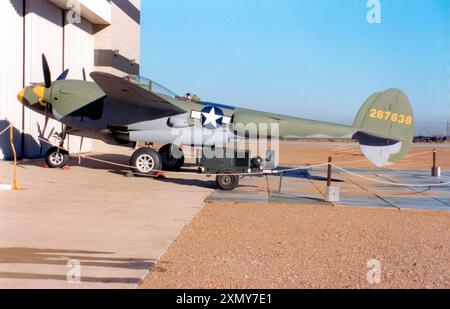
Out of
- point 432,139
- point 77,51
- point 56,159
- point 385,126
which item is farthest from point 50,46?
point 432,139

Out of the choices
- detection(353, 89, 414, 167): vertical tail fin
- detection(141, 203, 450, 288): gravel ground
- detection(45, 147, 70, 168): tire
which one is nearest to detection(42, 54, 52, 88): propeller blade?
detection(45, 147, 70, 168): tire

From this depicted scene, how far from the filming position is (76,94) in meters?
14.9

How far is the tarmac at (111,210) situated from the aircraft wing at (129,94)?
2.26 metres

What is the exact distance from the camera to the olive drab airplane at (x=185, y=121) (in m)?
14.2

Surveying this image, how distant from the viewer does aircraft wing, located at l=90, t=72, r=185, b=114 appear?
1304 cm

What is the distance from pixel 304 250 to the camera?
6.25m

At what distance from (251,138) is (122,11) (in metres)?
19.5

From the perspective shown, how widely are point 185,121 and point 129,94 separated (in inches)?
73.2

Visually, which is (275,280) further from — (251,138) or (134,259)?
(251,138)

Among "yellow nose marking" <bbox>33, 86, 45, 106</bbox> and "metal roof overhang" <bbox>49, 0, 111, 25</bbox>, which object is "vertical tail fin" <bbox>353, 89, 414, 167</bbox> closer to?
"yellow nose marking" <bbox>33, 86, 45, 106</bbox>

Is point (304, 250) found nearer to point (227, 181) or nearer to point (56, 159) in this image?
point (227, 181)

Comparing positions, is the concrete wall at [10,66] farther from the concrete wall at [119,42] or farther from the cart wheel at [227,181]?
the cart wheel at [227,181]

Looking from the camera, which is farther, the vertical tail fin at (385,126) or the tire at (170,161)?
the tire at (170,161)

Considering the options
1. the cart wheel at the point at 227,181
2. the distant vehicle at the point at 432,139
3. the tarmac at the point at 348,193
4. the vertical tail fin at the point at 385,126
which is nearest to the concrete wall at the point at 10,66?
the tarmac at the point at 348,193
